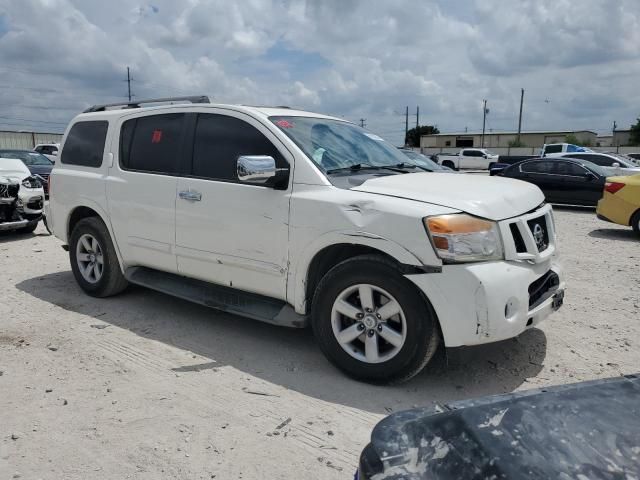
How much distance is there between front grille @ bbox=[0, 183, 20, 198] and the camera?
861 cm

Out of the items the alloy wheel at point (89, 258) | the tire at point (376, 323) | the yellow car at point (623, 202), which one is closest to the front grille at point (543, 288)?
the tire at point (376, 323)

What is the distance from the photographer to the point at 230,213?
4102 mm

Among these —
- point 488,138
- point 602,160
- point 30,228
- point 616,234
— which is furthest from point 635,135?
point 30,228

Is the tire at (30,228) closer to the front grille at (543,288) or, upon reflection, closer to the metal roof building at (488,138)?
the front grille at (543,288)

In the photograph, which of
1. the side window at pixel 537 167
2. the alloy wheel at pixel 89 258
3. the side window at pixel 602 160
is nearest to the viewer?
the alloy wheel at pixel 89 258

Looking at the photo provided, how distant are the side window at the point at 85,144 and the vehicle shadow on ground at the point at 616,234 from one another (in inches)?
336

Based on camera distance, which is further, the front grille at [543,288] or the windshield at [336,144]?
the windshield at [336,144]

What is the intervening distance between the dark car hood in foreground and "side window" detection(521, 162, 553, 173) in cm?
1424

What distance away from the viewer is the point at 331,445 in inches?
114

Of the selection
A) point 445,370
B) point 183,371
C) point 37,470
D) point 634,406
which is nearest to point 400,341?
point 445,370

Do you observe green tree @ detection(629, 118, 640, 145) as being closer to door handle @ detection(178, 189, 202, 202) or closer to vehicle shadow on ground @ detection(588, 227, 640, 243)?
vehicle shadow on ground @ detection(588, 227, 640, 243)

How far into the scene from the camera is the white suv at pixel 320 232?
3.22 m

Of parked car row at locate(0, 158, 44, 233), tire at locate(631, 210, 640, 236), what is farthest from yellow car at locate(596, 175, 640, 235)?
parked car row at locate(0, 158, 44, 233)

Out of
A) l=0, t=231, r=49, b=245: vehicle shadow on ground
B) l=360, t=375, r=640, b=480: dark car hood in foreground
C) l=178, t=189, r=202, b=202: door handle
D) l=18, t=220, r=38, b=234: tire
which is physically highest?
l=178, t=189, r=202, b=202: door handle
